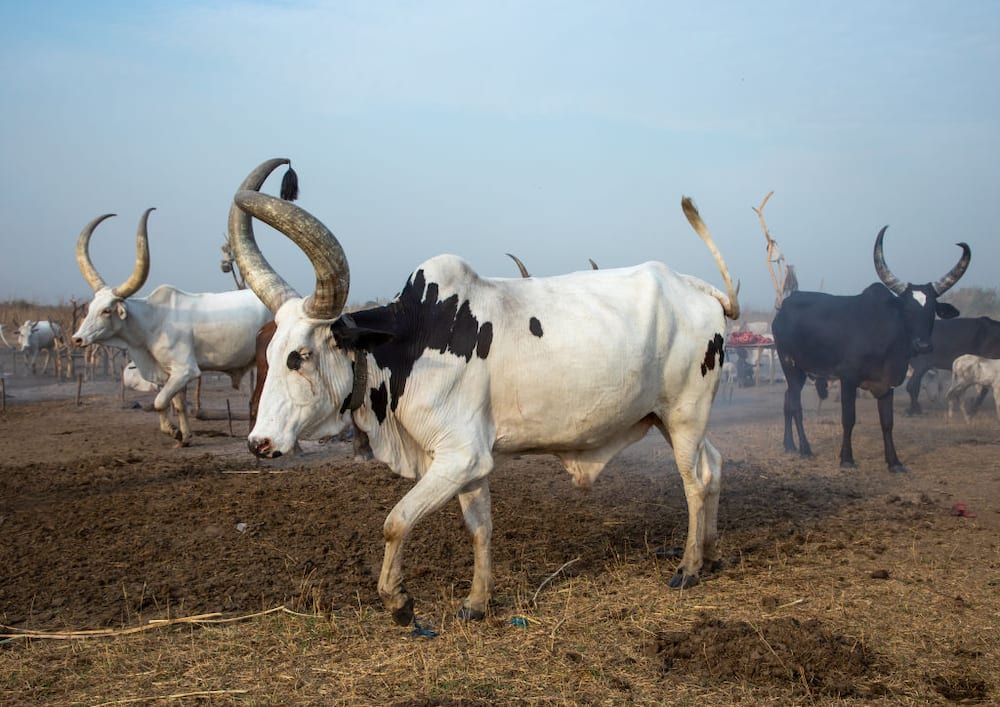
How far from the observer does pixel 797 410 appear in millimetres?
11664

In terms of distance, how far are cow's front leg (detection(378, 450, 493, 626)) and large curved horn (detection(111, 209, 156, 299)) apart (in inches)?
310

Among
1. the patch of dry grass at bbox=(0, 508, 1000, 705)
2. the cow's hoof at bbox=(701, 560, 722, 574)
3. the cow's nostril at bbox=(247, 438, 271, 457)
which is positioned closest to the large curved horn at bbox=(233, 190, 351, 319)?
the cow's nostril at bbox=(247, 438, 271, 457)

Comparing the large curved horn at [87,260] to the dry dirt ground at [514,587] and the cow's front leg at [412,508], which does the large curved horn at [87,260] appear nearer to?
the dry dirt ground at [514,587]

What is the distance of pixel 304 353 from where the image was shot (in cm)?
458

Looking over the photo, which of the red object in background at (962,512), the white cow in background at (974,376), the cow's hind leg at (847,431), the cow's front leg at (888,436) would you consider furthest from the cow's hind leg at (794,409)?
the white cow in background at (974,376)

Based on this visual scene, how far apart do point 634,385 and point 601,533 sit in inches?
77.8

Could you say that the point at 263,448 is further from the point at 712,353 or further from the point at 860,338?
the point at 860,338

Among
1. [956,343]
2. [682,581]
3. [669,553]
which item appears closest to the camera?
[682,581]

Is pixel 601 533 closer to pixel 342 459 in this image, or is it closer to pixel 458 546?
pixel 458 546

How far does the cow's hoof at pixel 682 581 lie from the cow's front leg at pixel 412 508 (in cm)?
144

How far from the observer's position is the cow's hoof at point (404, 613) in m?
4.43

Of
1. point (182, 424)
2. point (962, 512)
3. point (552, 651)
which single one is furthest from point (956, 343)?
point (552, 651)

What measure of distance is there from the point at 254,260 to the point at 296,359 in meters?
0.89

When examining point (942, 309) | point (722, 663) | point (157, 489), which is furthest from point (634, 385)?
point (942, 309)
